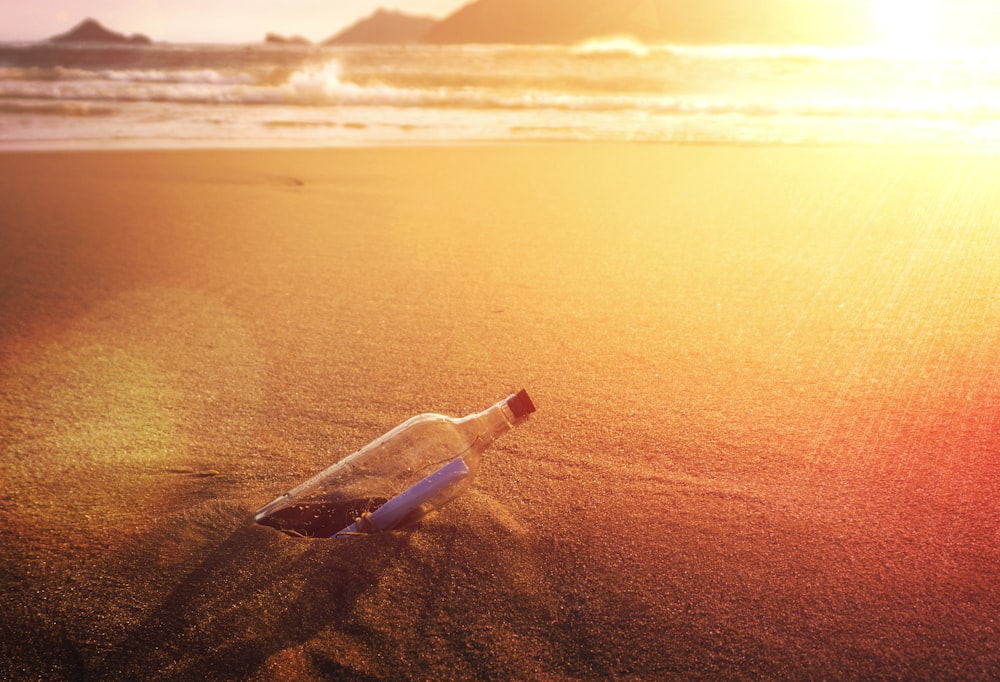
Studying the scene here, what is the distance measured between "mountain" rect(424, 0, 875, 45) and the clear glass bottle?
27275mm

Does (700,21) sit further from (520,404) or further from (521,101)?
(520,404)

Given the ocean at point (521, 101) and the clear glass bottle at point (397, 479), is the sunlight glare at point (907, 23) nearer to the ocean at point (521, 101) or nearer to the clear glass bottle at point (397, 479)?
the ocean at point (521, 101)

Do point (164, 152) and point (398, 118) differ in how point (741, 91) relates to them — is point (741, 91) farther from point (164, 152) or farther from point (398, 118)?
point (164, 152)

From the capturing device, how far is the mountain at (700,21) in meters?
26.2

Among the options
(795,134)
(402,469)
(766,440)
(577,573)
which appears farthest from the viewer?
(795,134)

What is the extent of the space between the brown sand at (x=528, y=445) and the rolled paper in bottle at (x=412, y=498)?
0.11ft

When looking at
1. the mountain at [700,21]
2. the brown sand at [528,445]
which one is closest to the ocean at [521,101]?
the brown sand at [528,445]

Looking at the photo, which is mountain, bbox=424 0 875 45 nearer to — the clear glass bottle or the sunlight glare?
the sunlight glare

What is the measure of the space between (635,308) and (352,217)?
7.25 ft

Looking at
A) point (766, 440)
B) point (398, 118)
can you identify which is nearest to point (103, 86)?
point (398, 118)

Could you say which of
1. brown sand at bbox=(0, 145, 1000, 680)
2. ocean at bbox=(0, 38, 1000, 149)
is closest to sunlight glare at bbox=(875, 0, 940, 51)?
ocean at bbox=(0, 38, 1000, 149)

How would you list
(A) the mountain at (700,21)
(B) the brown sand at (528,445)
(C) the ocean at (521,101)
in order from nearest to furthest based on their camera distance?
(B) the brown sand at (528,445)
(C) the ocean at (521,101)
(A) the mountain at (700,21)

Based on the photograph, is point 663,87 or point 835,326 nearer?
point 835,326

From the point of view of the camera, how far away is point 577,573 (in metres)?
1.45
